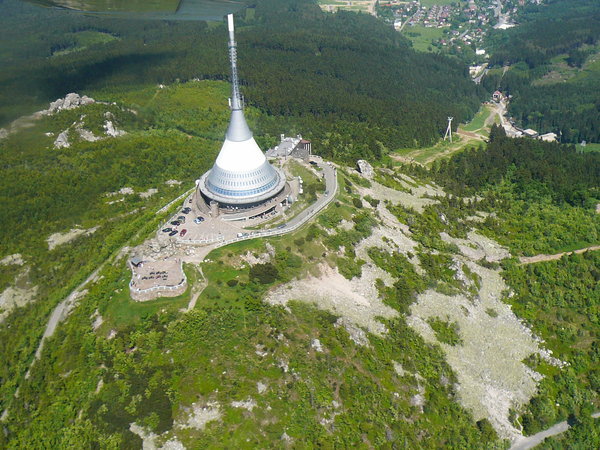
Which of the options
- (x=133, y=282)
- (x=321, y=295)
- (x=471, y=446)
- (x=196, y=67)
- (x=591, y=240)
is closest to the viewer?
(x=471, y=446)

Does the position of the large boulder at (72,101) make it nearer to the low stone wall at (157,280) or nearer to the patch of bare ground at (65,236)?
the patch of bare ground at (65,236)

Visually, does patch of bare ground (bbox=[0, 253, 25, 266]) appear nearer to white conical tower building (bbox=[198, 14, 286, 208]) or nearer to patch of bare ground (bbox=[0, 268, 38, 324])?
patch of bare ground (bbox=[0, 268, 38, 324])

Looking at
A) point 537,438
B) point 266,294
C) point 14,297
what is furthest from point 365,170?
point 14,297

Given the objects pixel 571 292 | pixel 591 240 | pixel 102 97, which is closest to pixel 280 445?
pixel 571 292

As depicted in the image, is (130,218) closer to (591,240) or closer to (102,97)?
(102,97)

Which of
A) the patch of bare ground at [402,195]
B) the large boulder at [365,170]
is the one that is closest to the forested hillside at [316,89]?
the large boulder at [365,170]

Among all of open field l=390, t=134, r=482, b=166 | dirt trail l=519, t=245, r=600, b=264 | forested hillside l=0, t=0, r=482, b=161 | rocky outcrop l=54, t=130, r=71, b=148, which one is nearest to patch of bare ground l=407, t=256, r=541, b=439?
dirt trail l=519, t=245, r=600, b=264

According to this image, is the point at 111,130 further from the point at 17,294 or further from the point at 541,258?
the point at 541,258
